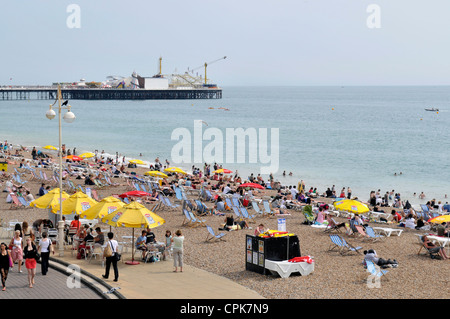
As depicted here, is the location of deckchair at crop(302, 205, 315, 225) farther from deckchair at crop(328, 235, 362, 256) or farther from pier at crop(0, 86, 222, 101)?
pier at crop(0, 86, 222, 101)

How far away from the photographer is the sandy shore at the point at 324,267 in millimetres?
10008

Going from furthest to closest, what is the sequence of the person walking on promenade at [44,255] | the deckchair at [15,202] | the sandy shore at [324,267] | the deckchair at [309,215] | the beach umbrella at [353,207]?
the deckchair at [15,202] → the deckchair at [309,215] → the beach umbrella at [353,207] → the person walking on promenade at [44,255] → the sandy shore at [324,267]

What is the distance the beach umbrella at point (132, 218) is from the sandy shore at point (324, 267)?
1.22 metres

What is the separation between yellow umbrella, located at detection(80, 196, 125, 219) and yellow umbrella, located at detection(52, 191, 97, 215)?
0.64 feet

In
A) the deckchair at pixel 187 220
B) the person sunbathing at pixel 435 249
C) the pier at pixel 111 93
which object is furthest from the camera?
the pier at pixel 111 93

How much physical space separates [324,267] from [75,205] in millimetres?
5860

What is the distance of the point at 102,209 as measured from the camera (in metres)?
12.9

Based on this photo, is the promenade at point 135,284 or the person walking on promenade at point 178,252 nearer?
the promenade at point 135,284

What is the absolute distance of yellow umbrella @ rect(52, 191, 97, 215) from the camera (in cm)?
1318

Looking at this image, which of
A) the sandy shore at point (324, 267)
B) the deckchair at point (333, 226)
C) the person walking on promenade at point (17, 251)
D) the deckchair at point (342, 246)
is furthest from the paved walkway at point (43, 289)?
the deckchair at point (333, 226)

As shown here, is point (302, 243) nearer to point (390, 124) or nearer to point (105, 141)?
point (105, 141)

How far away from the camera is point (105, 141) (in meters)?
61.7

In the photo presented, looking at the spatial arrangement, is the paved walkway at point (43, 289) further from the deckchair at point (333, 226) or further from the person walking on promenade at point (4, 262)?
the deckchair at point (333, 226)
